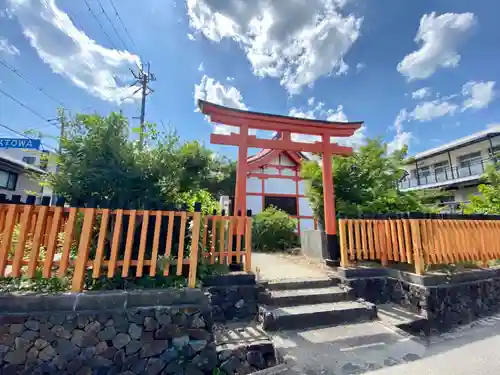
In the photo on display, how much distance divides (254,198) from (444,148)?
14.6 m

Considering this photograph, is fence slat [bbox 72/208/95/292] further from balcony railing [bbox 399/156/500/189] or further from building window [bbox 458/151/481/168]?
building window [bbox 458/151/481/168]

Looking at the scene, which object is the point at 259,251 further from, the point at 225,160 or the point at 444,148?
the point at 444,148

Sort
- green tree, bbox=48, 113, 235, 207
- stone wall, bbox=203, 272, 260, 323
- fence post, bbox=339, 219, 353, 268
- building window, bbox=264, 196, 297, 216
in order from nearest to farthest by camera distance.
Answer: green tree, bbox=48, 113, 235, 207
stone wall, bbox=203, 272, 260, 323
fence post, bbox=339, 219, 353, 268
building window, bbox=264, 196, 297, 216

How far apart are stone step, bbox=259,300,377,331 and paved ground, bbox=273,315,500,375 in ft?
0.40

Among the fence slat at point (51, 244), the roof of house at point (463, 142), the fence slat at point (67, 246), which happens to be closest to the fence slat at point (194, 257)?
the fence slat at point (67, 246)

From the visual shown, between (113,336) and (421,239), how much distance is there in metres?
5.04

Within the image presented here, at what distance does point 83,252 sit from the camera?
274cm

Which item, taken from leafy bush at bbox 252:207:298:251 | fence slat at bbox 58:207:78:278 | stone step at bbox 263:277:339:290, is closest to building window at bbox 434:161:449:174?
leafy bush at bbox 252:207:298:251

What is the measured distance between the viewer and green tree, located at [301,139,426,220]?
6785 millimetres

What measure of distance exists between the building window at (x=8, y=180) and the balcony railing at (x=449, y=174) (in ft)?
75.6

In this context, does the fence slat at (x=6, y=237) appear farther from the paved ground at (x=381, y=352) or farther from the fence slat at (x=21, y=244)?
the paved ground at (x=381, y=352)

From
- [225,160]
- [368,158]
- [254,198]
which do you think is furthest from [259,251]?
[225,160]

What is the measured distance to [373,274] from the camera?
498 cm

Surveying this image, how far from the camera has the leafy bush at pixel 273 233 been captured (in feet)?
29.9
